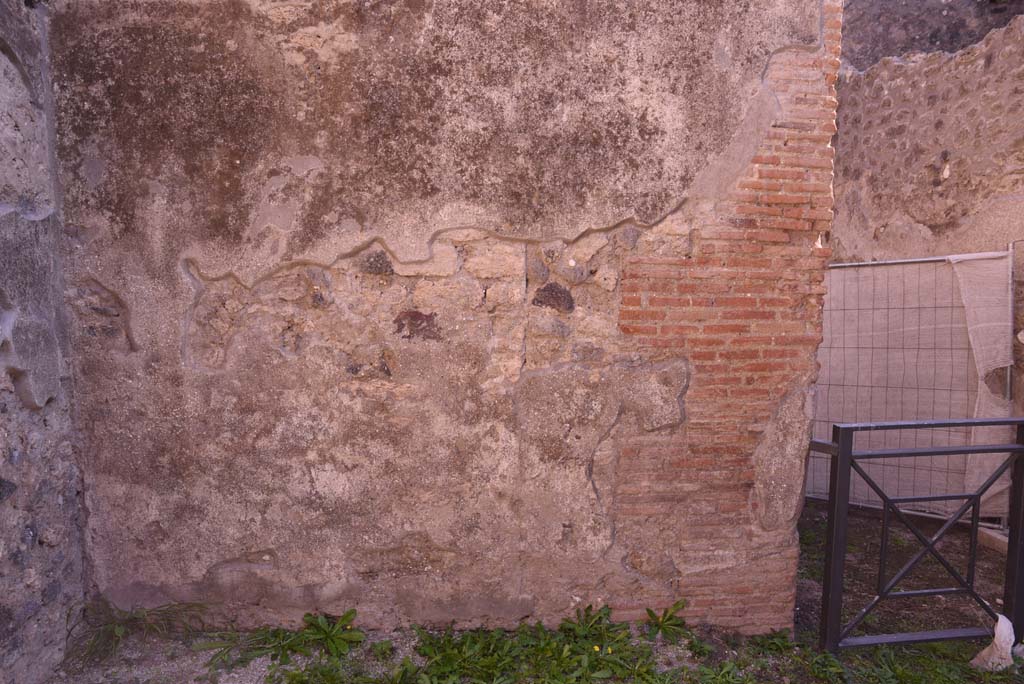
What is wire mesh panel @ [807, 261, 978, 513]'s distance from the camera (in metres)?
4.30

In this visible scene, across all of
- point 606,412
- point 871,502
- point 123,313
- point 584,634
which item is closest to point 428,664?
point 584,634

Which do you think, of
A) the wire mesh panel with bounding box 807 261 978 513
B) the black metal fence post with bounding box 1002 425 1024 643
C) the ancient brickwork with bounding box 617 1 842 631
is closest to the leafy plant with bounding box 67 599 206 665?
the ancient brickwork with bounding box 617 1 842 631

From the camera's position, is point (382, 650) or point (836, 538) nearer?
point (382, 650)

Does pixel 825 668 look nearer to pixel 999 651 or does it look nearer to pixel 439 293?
pixel 999 651

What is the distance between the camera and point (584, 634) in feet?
8.95

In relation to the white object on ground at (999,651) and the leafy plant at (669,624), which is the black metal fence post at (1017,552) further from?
the leafy plant at (669,624)

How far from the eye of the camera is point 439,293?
2674 mm

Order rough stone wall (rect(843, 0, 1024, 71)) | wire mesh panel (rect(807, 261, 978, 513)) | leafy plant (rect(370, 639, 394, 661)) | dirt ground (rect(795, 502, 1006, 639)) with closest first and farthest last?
leafy plant (rect(370, 639, 394, 661)), dirt ground (rect(795, 502, 1006, 639)), wire mesh panel (rect(807, 261, 978, 513)), rough stone wall (rect(843, 0, 1024, 71))

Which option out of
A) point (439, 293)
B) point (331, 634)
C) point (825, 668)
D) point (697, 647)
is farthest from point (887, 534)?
point (331, 634)

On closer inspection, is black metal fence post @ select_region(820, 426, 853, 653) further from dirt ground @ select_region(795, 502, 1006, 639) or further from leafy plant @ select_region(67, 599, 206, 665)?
leafy plant @ select_region(67, 599, 206, 665)

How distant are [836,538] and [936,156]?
325cm

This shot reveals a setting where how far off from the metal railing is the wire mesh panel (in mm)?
1358

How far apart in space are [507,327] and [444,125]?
844mm

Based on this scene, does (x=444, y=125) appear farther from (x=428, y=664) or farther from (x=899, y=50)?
(x=899, y=50)
